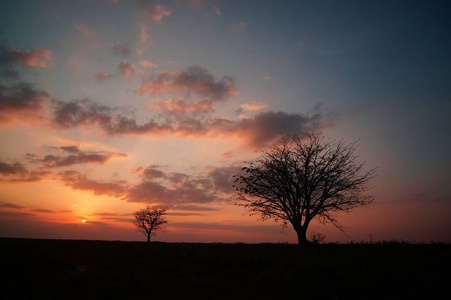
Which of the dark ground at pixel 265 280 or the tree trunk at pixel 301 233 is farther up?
the tree trunk at pixel 301 233

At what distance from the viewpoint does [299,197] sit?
2078cm

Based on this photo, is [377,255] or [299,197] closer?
[377,255]

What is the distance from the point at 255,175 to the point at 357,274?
12.6 meters

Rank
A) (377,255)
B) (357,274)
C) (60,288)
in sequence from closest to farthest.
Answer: (357,274)
(60,288)
(377,255)

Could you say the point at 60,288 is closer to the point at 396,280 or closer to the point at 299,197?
the point at 396,280

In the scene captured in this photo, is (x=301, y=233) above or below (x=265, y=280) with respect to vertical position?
above

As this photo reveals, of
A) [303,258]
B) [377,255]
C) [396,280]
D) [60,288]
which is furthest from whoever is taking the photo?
[377,255]

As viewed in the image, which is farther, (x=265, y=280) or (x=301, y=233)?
(x=301, y=233)

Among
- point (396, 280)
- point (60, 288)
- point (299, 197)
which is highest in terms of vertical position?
point (299, 197)

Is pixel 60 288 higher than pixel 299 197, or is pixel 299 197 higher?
pixel 299 197

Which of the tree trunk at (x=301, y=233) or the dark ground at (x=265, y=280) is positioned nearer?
the dark ground at (x=265, y=280)

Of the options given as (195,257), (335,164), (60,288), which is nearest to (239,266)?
(195,257)

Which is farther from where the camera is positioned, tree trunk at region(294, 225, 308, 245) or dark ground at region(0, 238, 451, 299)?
tree trunk at region(294, 225, 308, 245)

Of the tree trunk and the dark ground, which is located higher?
the tree trunk
